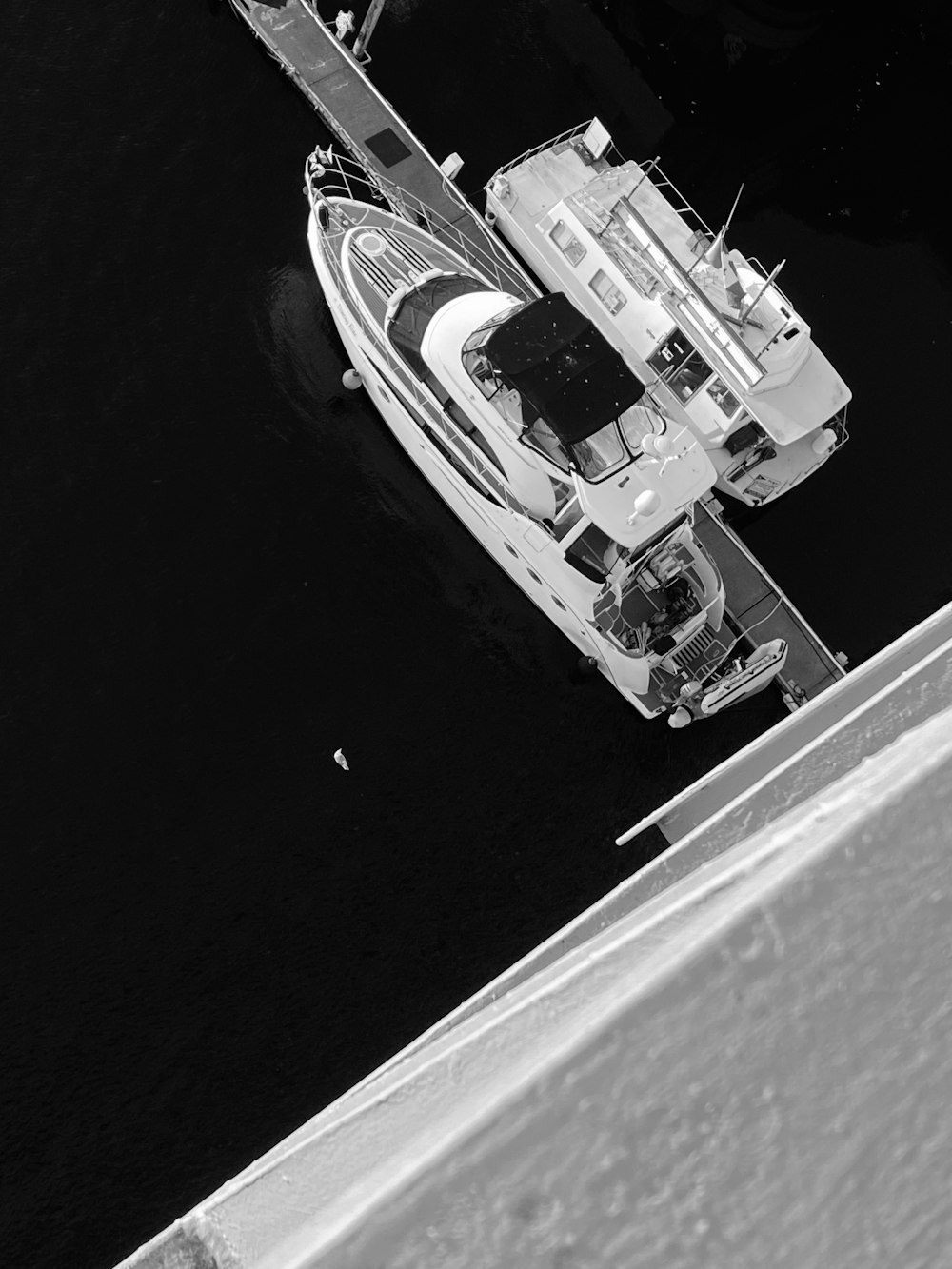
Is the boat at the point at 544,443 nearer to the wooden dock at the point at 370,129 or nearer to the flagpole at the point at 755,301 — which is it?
the wooden dock at the point at 370,129

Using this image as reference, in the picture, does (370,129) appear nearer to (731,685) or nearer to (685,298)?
(685,298)

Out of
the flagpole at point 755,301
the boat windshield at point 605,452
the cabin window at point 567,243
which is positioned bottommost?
the boat windshield at point 605,452

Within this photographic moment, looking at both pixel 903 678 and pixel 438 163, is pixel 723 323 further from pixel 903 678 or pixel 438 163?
pixel 903 678

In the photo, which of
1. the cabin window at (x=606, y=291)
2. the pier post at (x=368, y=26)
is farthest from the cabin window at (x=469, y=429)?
the pier post at (x=368, y=26)

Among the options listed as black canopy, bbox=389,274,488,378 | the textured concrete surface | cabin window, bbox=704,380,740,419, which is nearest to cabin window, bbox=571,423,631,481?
black canopy, bbox=389,274,488,378

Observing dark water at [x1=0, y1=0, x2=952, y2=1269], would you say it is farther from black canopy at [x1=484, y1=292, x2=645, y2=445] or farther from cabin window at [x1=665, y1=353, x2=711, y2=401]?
black canopy at [x1=484, y1=292, x2=645, y2=445]

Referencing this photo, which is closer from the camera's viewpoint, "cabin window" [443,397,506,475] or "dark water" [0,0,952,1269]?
"dark water" [0,0,952,1269]

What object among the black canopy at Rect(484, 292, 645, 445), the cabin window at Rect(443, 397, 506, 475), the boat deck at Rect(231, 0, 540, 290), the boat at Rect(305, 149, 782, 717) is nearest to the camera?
the black canopy at Rect(484, 292, 645, 445)
